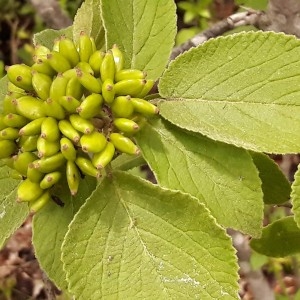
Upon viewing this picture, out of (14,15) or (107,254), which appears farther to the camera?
(14,15)

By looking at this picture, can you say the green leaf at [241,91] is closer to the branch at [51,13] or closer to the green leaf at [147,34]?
the green leaf at [147,34]

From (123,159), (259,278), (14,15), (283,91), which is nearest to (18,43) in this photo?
(14,15)

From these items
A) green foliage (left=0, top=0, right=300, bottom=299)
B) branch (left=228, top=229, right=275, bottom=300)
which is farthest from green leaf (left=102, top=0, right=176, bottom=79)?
branch (left=228, top=229, right=275, bottom=300)

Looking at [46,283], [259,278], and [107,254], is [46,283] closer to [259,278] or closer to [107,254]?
[107,254]

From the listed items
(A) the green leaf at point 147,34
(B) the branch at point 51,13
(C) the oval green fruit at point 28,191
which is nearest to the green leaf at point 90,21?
(A) the green leaf at point 147,34

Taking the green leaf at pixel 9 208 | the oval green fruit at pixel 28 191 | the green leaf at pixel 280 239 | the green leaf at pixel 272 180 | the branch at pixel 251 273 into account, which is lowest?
the branch at pixel 251 273

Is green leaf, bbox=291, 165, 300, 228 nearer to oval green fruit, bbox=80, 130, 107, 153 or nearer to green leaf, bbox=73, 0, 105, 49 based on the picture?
oval green fruit, bbox=80, 130, 107, 153
